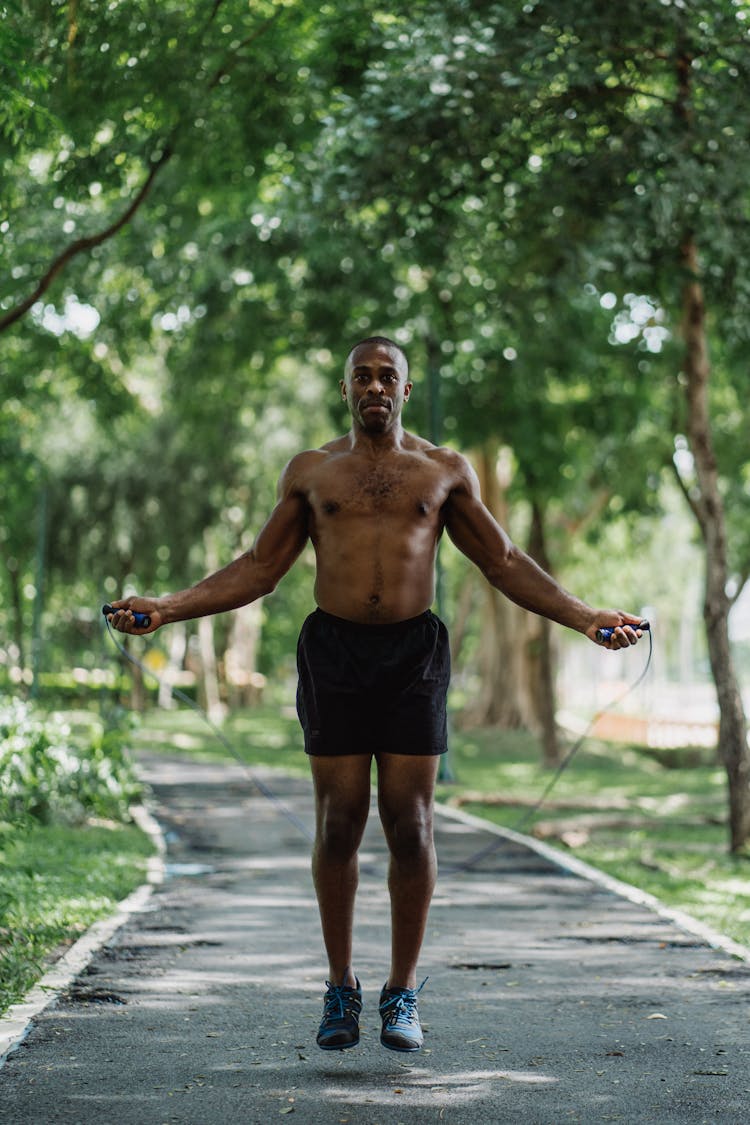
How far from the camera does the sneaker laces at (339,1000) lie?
15.9 ft

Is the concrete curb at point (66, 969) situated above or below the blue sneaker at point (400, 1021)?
below

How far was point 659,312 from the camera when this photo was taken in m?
18.7

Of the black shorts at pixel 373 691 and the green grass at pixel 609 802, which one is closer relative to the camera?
the black shorts at pixel 373 691

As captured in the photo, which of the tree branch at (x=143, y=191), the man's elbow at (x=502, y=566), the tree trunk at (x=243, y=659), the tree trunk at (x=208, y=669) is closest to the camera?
the man's elbow at (x=502, y=566)

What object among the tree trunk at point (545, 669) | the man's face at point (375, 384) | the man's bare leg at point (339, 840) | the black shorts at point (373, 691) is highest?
the man's face at point (375, 384)

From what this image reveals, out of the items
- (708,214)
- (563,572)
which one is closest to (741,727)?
(708,214)

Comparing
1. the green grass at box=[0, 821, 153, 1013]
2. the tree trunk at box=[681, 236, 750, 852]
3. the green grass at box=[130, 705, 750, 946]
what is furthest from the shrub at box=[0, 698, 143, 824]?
the tree trunk at box=[681, 236, 750, 852]

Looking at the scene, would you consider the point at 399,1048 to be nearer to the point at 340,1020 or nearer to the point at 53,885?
the point at 340,1020

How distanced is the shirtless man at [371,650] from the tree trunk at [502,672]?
23.3m

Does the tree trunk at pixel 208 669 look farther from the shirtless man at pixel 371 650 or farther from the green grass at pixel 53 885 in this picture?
the shirtless man at pixel 371 650

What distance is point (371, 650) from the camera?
192 inches

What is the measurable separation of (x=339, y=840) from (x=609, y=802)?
12631 millimetres

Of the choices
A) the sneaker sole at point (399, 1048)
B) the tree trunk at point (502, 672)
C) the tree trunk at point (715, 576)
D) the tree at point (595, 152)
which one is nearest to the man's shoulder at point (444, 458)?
the sneaker sole at point (399, 1048)

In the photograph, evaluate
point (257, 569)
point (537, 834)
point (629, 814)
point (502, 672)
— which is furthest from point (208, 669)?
point (257, 569)
